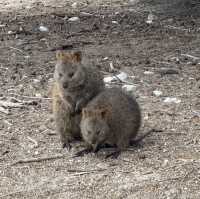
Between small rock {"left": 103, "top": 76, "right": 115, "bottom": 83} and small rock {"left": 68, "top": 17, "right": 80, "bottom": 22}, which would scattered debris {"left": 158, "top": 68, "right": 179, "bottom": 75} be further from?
small rock {"left": 68, "top": 17, "right": 80, "bottom": 22}

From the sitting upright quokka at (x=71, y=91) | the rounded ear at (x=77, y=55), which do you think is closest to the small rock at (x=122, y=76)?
the sitting upright quokka at (x=71, y=91)

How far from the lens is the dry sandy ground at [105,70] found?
6387mm

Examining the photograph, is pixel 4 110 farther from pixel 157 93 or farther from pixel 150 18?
pixel 150 18

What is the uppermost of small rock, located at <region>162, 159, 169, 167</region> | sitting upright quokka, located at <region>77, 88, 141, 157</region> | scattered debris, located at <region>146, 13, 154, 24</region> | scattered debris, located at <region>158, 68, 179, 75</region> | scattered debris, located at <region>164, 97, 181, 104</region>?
sitting upright quokka, located at <region>77, 88, 141, 157</region>

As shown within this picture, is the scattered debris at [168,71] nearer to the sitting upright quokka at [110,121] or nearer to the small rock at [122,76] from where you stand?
the small rock at [122,76]

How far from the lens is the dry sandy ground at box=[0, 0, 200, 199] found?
251 inches

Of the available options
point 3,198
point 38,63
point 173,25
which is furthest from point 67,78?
point 173,25

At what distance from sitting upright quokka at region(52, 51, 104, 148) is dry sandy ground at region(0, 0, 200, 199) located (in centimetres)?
22

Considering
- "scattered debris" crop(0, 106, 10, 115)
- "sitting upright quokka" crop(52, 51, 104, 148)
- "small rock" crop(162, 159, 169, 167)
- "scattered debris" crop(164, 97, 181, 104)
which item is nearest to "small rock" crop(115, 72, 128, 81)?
"scattered debris" crop(164, 97, 181, 104)

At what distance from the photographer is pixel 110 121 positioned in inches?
282

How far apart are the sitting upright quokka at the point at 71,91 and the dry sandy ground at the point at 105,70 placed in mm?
215

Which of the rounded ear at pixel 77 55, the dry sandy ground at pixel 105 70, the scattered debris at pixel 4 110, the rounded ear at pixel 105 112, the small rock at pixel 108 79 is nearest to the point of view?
the dry sandy ground at pixel 105 70

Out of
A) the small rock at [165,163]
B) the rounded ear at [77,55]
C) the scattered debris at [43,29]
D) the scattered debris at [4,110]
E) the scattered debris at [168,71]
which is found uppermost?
the rounded ear at [77,55]

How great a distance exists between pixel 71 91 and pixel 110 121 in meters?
0.59
